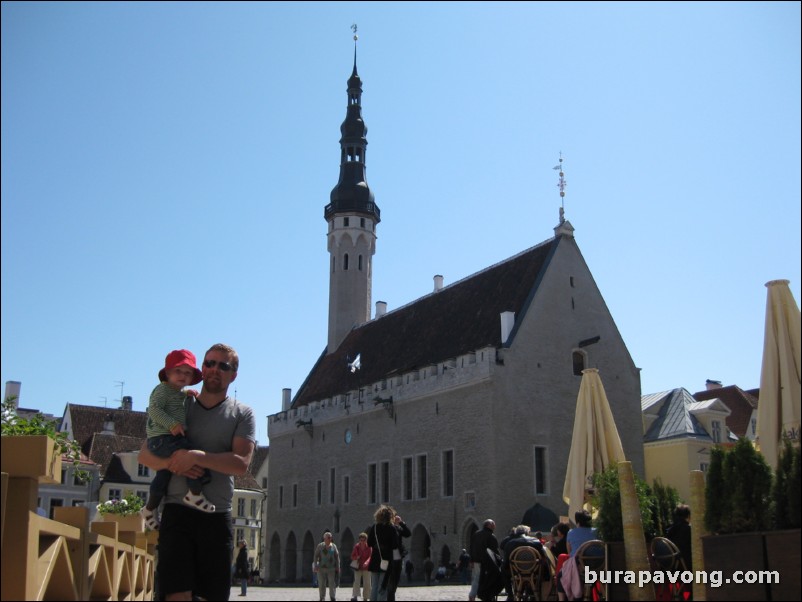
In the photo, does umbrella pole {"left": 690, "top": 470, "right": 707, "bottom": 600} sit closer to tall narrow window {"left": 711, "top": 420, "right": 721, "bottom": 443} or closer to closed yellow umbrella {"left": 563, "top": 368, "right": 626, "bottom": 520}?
closed yellow umbrella {"left": 563, "top": 368, "right": 626, "bottom": 520}

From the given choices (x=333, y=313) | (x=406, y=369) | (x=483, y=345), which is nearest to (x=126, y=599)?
(x=483, y=345)

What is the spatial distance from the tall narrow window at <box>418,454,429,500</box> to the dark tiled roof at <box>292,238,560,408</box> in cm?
382

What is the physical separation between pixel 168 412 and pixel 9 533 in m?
1.09

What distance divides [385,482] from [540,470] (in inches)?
283

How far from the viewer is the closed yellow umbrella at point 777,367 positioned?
24.4 feet

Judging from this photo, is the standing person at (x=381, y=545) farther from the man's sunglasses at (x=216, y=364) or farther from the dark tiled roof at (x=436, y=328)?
the dark tiled roof at (x=436, y=328)

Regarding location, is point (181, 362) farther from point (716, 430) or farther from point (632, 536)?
point (716, 430)

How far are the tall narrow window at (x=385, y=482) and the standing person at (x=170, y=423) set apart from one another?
30.2 meters

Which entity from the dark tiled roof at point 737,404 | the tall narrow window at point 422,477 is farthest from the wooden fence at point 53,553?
the dark tiled roof at point 737,404

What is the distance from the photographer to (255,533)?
54.7 meters

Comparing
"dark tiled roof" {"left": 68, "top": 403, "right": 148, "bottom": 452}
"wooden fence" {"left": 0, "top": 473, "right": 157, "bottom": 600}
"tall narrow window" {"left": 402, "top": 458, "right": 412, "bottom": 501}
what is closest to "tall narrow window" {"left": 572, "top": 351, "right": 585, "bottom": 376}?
"tall narrow window" {"left": 402, "top": 458, "right": 412, "bottom": 501}

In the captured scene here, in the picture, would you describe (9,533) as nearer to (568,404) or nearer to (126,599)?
(126,599)

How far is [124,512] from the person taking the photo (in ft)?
30.6

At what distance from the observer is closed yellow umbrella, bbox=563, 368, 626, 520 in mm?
15508
